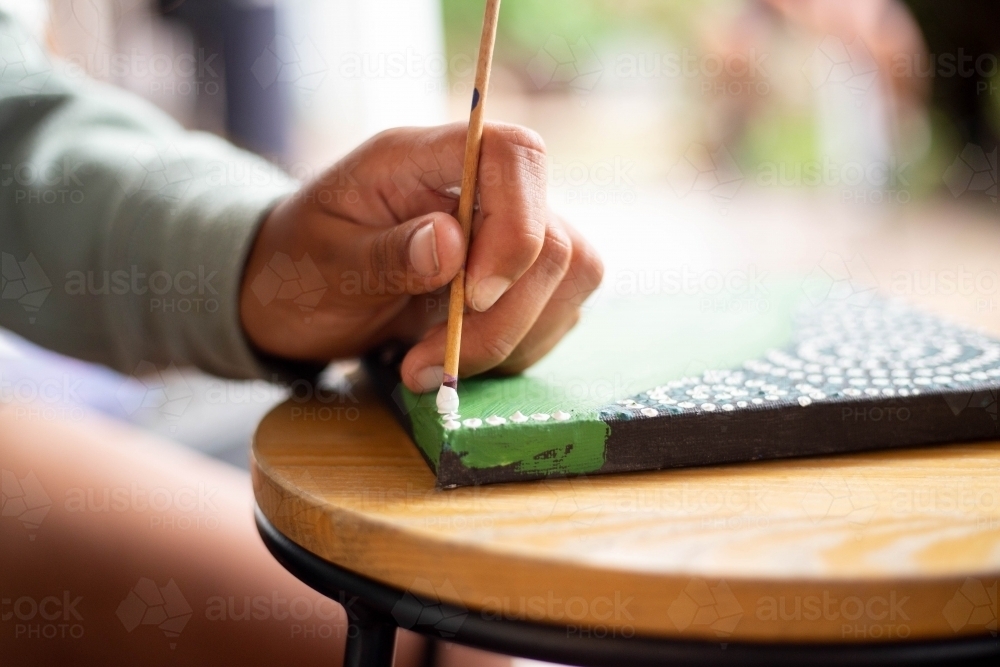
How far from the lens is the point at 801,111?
4.16 m

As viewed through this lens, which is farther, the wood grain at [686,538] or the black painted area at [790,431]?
the black painted area at [790,431]

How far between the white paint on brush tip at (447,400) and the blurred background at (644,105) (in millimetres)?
292

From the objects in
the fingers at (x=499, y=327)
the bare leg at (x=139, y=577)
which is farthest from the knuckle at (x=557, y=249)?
the bare leg at (x=139, y=577)

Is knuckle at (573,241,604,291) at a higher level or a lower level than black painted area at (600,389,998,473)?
higher

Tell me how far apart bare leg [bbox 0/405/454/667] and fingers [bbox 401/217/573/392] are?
0.34 m

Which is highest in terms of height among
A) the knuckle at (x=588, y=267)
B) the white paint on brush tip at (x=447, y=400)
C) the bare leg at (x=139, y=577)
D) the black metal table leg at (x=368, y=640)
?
the knuckle at (x=588, y=267)

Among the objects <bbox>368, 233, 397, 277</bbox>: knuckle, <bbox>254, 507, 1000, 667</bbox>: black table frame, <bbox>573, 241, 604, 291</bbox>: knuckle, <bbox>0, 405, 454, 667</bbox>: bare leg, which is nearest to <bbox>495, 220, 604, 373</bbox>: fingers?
<bbox>573, 241, 604, 291</bbox>: knuckle

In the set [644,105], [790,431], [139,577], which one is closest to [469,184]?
[790,431]

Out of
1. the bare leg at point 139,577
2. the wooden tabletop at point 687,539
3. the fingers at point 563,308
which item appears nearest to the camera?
the wooden tabletop at point 687,539

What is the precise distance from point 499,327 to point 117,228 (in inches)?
13.5

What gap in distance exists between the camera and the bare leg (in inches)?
27.6

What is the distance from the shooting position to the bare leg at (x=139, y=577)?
70cm

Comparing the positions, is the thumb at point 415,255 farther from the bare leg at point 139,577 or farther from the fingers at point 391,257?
the bare leg at point 139,577

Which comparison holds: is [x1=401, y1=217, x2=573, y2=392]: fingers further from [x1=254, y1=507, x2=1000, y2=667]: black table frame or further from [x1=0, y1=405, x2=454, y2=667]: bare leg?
[x1=0, y1=405, x2=454, y2=667]: bare leg
